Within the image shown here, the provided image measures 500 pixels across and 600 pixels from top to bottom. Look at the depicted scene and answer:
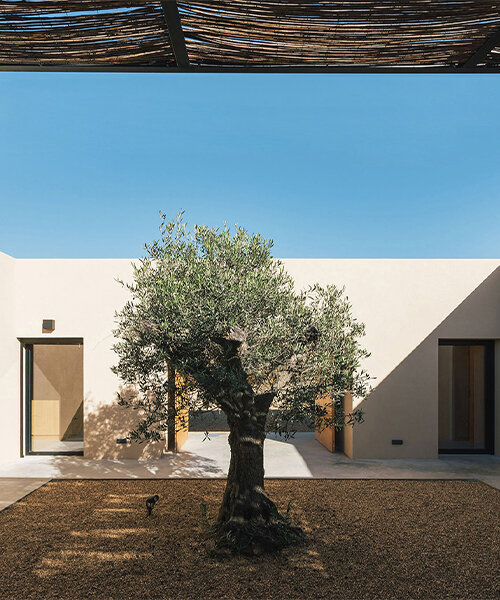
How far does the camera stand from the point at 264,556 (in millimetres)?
5449

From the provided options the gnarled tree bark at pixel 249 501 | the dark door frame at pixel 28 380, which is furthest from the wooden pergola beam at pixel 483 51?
the dark door frame at pixel 28 380

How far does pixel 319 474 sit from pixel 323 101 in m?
14.1

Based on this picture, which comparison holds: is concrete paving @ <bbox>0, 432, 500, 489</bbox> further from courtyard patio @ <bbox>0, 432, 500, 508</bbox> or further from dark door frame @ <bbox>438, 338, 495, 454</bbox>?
dark door frame @ <bbox>438, 338, 495, 454</bbox>

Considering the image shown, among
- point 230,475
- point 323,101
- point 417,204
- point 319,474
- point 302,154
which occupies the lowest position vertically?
point 319,474

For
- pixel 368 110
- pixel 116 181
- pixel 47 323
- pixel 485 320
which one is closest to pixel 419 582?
pixel 485 320

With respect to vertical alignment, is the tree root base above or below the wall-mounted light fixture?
below

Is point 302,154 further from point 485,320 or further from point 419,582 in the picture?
point 419,582

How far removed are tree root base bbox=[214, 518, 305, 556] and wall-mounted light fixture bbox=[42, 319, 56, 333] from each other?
6400 mm

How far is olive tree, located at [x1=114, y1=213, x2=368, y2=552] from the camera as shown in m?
5.48

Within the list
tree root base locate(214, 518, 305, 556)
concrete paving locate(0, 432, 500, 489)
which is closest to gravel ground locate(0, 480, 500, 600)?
tree root base locate(214, 518, 305, 556)

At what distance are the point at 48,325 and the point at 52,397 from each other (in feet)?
5.68

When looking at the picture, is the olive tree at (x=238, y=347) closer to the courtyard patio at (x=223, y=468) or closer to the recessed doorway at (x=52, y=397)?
the courtyard patio at (x=223, y=468)

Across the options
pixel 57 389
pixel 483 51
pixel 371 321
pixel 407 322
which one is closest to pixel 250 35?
pixel 483 51

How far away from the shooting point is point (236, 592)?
15.2ft
